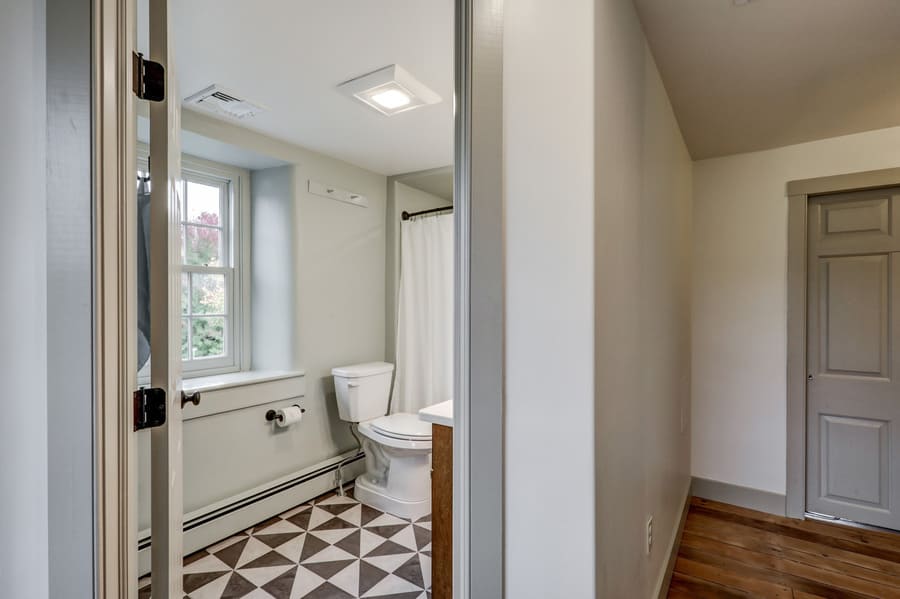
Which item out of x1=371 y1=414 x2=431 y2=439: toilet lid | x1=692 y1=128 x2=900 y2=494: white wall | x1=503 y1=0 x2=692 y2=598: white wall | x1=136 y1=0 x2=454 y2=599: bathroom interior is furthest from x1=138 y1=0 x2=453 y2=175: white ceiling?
x1=692 y1=128 x2=900 y2=494: white wall

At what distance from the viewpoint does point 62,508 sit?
0.82 meters

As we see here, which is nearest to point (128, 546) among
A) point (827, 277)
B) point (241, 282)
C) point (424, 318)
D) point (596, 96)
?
point (596, 96)

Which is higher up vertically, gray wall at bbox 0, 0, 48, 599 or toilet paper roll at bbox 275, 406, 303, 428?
gray wall at bbox 0, 0, 48, 599

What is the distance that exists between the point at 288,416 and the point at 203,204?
1395 millimetres

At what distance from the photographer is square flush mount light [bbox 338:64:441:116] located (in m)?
1.93

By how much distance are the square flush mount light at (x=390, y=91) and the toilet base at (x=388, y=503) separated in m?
2.21

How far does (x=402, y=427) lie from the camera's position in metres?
2.72

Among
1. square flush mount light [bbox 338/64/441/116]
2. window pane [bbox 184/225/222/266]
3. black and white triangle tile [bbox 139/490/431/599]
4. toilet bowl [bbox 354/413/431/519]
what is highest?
square flush mount light [bbox 338/64/441/116]

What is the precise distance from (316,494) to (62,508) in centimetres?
229

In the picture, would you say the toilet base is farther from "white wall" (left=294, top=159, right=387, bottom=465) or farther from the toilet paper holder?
the toilet paper holder

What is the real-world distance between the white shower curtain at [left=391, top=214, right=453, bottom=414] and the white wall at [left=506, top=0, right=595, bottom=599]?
6.77 ft

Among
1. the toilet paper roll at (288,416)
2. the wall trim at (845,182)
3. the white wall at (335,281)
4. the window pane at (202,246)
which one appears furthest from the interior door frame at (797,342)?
the window pane at (202,246)

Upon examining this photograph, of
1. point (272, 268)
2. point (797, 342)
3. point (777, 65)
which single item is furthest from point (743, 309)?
point (272, 268)

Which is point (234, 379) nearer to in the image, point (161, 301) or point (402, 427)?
point (402, 427)
